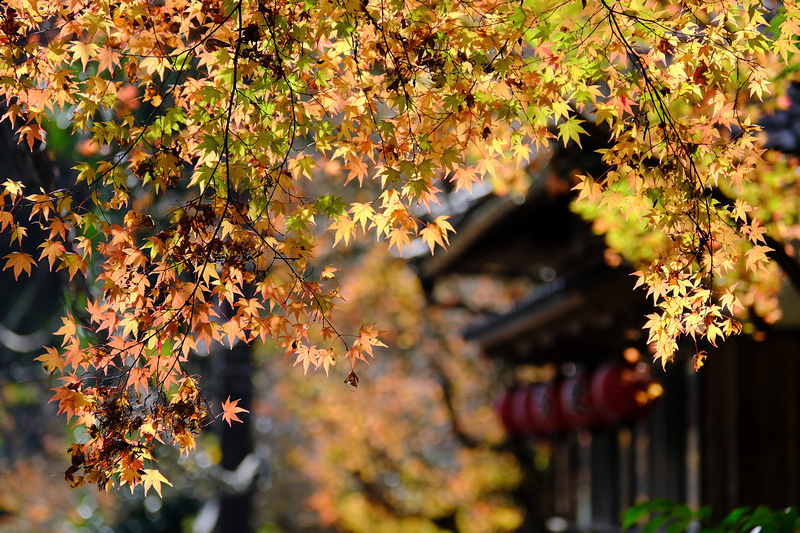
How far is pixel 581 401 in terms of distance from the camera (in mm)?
9219

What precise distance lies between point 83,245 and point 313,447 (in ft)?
58.4

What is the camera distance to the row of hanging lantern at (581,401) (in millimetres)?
8305

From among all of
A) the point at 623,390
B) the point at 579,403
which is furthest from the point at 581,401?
the point at 623,390

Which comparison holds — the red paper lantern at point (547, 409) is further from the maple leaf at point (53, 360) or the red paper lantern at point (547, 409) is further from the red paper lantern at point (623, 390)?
the maple leaf at point (53, 360)

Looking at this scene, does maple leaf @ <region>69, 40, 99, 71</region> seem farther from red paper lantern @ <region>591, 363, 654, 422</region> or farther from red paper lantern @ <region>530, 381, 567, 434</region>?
red paper lantern @ <region>530, 381, 567, 434</region>

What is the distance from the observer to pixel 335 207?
9.94ft

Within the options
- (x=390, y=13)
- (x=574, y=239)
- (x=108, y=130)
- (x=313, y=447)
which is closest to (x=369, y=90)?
(x=390, y=13)

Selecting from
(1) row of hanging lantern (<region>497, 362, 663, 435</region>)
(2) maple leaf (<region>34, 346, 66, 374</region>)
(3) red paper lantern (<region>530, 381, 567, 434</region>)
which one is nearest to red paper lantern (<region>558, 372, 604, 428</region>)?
(1) row of hanging lantern (<region>497, 362, 663, 435</region>)

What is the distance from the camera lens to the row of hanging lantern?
830 cm

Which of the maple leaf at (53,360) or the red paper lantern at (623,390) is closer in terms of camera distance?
the maple leaf at (53,360)

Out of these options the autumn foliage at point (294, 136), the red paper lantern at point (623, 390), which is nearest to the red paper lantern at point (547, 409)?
the red paper lantern at point (623, 390)

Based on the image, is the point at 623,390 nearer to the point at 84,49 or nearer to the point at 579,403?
the point at 579,403

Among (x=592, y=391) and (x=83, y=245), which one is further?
(x=592, y=391)

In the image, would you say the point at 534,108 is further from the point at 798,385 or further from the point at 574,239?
the point at 574,239
